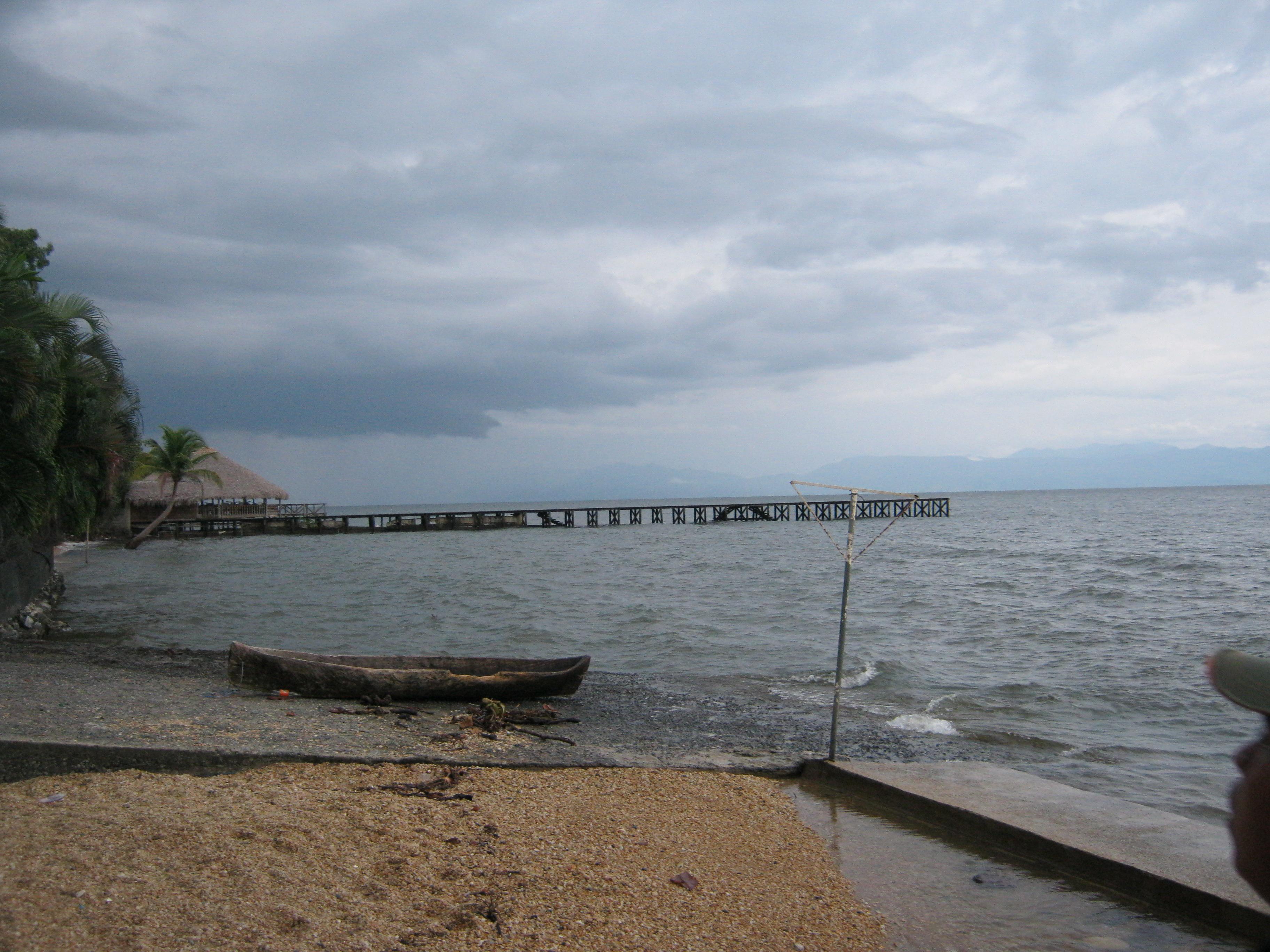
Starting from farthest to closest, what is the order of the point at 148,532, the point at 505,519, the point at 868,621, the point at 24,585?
1. the point at 505,519
2. the point at 148,532
3. the point at 868,621
4. the point at 24,585

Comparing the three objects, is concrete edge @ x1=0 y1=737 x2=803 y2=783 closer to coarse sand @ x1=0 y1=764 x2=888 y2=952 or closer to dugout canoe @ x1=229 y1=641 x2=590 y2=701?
coarse sand @ x1=0 y1=764 x2=888 y2=952

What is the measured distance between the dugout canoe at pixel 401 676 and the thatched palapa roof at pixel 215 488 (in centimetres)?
4316

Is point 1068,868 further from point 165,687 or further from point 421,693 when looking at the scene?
point 165,687

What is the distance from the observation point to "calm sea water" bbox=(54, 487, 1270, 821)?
10352mm

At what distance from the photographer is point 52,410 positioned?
50.8 feet

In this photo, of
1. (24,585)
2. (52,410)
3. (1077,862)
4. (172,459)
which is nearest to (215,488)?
(172,459)

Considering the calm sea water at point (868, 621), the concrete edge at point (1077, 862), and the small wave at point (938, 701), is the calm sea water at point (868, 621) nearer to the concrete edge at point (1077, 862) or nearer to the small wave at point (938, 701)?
the small wave at point (938, 701)

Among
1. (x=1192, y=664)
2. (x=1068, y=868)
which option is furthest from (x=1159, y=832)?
(x=1192, y=664)

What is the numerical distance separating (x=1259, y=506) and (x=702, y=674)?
93930 mm

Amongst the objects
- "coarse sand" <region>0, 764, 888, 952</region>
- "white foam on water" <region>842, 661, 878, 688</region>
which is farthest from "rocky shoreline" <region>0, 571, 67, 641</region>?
"white foam on water" <region>842, 661, 878, 688</region>

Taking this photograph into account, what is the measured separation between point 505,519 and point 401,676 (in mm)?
60408

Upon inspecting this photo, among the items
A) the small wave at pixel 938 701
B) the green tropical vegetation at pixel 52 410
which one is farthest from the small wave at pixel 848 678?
the green tropical vegetation at pixel 52 410

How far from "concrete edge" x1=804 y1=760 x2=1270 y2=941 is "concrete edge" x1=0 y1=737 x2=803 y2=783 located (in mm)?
1228

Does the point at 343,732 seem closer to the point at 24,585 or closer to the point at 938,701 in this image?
the point at 938,701
